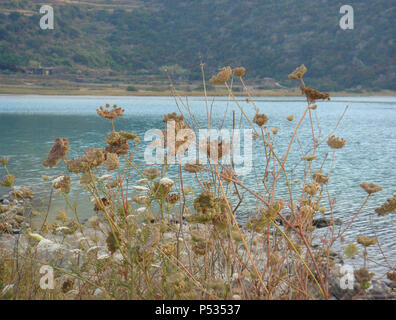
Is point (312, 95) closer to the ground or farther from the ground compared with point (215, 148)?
farther from the ground

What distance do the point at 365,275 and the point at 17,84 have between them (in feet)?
239

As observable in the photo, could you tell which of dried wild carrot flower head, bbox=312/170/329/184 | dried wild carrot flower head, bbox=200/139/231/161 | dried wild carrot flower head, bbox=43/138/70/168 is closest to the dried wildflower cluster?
dried wild carrot flower head, bbox=200/139/231/161

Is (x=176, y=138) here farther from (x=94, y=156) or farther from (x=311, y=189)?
(x=311, y=189)

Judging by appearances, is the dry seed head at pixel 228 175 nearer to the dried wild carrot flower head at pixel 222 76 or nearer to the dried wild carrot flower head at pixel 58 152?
the dried wild carrot flower head at pixel 222 76

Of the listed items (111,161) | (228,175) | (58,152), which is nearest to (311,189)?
(228,175)

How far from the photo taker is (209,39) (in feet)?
289

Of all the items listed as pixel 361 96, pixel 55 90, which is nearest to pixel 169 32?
pixel 55 90

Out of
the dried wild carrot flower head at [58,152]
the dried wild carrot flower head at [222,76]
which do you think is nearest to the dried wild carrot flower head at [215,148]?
the dried wild carrot flower head at [222,76]

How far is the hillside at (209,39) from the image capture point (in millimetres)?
68688

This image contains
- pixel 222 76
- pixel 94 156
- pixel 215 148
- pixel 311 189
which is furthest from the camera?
pixel 311 189

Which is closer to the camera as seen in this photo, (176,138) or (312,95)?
(176,138)

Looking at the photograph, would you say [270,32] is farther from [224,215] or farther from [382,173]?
[224,215]

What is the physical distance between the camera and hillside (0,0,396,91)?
6869cm
